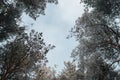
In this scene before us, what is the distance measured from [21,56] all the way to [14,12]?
19.5 feet

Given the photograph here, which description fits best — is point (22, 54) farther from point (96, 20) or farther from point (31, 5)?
point (96, 20)

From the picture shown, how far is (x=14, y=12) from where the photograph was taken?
23.2m

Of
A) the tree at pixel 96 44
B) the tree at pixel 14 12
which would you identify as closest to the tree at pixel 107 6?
the tree at pixel 96 44

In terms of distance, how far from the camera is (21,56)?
2781cm

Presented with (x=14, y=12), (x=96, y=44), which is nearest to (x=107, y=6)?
(x=96, y=44)

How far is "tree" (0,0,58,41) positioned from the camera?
22719 millimetres

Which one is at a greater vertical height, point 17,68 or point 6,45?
point 6,45

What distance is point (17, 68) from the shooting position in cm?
2759

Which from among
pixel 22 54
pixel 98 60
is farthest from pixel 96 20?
pixel 22 54

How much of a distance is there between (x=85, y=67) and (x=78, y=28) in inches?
134

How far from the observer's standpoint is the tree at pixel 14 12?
74.5 feet

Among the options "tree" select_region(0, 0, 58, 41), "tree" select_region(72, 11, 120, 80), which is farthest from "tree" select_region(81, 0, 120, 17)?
"tree" select_region(0, 0, 58, 41)

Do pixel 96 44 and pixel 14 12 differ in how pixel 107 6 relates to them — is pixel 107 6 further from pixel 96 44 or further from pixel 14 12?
pixel 14 12

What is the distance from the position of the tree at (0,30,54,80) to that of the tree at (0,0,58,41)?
150 inches
